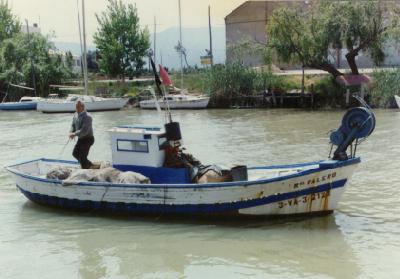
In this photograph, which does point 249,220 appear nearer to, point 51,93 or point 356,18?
point 356,18

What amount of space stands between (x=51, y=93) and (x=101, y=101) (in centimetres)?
1429

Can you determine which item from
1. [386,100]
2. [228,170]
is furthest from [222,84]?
[228,170]

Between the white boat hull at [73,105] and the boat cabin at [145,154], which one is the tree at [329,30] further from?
the boat cabin at [145,154]

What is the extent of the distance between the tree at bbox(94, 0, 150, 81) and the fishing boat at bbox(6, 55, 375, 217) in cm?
4898

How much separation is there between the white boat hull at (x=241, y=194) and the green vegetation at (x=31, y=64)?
48.9 metres

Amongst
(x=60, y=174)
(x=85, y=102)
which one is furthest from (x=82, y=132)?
(x=85, y=102)

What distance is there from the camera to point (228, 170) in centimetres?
1243

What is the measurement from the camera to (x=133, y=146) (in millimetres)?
13055

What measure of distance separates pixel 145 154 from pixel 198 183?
1476 mm

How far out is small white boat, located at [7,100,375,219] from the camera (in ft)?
38.5

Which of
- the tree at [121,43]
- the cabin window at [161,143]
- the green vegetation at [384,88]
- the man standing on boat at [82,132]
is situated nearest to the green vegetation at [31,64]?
the tree at [121,43]

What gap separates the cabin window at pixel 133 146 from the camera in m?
12.9

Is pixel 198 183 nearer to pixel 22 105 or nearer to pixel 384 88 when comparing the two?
pixel 384 88

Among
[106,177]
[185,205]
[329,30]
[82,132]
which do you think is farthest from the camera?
[329,30]
